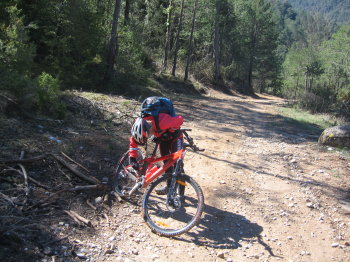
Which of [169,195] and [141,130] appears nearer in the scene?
[169,195]

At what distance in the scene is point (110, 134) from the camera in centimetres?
748

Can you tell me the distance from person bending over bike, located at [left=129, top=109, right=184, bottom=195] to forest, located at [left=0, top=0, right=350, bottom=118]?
346 cm

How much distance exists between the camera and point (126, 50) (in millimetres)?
18109

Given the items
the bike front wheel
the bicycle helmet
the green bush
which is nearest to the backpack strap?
the bicycle helmet

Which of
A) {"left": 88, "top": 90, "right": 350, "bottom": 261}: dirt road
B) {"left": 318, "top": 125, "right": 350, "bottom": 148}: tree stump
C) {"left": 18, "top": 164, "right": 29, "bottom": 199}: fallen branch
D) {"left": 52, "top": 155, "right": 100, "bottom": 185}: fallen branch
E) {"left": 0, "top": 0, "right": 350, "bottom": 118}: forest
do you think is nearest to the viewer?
{"left": 88, "top": 90, "right": 350, "bottom": 261}: dirt road

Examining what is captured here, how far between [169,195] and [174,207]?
199 millimetres

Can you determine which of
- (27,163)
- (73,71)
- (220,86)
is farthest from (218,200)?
(220,86)

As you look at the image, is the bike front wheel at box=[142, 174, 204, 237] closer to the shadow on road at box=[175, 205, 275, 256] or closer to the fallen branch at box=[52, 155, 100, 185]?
the shadow on road at box=[175, 205, 275, 256]

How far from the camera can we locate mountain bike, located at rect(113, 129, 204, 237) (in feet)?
13.5

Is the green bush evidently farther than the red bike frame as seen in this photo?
Yes

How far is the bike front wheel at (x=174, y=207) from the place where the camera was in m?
4.07

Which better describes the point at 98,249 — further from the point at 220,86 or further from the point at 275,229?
the point at 220,86

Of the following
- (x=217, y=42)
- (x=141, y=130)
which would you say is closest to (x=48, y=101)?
(x=141, y=130)

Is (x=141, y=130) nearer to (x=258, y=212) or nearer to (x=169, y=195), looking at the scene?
(x=169, y=195)
